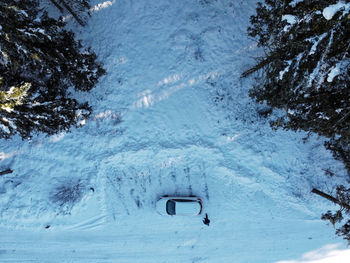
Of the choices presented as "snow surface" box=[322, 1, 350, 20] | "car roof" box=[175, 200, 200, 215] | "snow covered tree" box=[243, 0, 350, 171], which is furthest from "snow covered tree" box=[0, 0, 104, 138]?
"snow surface" box=[322, 1, 350, 20]

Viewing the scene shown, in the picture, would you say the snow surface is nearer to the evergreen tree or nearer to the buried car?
the evergreen tree

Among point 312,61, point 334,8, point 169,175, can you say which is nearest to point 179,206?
point 169,175

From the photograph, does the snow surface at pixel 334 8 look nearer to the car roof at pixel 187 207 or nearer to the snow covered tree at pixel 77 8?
the car roof at pixel 187 207

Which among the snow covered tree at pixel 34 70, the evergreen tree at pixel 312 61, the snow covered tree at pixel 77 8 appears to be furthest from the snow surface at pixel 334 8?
the snow covered tree at pixel 77 8

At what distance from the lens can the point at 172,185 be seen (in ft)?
37.0

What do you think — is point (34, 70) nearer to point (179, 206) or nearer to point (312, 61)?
point (179, 206)

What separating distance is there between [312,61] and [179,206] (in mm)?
8034

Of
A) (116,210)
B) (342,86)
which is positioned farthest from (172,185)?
(342,86)

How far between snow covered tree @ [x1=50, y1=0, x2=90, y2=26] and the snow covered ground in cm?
276

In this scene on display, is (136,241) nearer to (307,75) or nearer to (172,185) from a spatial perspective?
(172,185)

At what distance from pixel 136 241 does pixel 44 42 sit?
966 cm

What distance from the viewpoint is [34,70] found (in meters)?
8.74

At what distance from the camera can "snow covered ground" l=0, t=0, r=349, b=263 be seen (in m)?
11.0

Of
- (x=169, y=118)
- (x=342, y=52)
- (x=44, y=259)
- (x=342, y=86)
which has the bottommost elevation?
(x=44, y=259)
